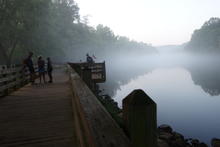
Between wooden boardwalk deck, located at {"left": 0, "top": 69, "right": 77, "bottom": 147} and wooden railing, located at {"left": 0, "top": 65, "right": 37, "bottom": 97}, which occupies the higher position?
wooden railing, located at {"left": 0, "top": 65, "right": 37, "bottom": 97}

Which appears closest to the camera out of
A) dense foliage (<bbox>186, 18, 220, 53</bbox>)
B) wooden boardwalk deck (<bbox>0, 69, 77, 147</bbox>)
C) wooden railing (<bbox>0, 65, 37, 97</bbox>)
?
wooden boardwalk deck (<bbox>0, 69, 77, 147</bbox>)

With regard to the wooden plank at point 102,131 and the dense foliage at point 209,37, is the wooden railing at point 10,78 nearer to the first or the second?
the wooden plank at point 102,131

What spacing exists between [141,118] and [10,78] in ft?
31.7

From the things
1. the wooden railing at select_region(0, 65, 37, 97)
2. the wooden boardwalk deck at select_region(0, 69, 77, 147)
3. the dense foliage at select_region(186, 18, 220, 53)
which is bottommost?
the wooden boardwalk deck at select_region(0, 69, 77, 147)

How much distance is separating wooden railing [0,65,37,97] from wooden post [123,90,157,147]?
8.19 meters

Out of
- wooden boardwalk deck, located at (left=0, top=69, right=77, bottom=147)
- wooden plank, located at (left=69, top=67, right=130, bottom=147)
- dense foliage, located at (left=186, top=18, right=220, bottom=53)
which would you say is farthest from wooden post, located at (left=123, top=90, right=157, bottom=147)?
dense foliage, located at (left=186, top=18, right=220, bottom=53)

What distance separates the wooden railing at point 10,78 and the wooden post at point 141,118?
8186mm

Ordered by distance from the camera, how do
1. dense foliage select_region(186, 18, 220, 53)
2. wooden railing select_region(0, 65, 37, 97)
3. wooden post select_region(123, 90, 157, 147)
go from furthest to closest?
dense foliage select_region(186, 18, 220, 53) → wooden railing select_region(0, 65, 37, 97) → wooden post select_region(123, 90, 157, 147)

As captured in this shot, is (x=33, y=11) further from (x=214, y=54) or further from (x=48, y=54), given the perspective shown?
(x=214, y=54)

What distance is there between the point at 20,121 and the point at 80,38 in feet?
170

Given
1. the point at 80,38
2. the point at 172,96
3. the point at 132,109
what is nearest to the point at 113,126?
the point at 132,109

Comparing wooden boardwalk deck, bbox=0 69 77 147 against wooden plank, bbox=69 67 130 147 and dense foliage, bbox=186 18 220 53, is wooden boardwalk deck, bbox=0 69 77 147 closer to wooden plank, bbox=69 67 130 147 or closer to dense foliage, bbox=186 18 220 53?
wooden plank, bbox=69 67 130 147

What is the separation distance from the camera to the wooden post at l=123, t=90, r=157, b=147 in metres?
1.35

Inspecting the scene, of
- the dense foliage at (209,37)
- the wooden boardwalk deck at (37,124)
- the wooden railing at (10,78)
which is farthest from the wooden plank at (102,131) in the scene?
the dense foliage at (209,37)
